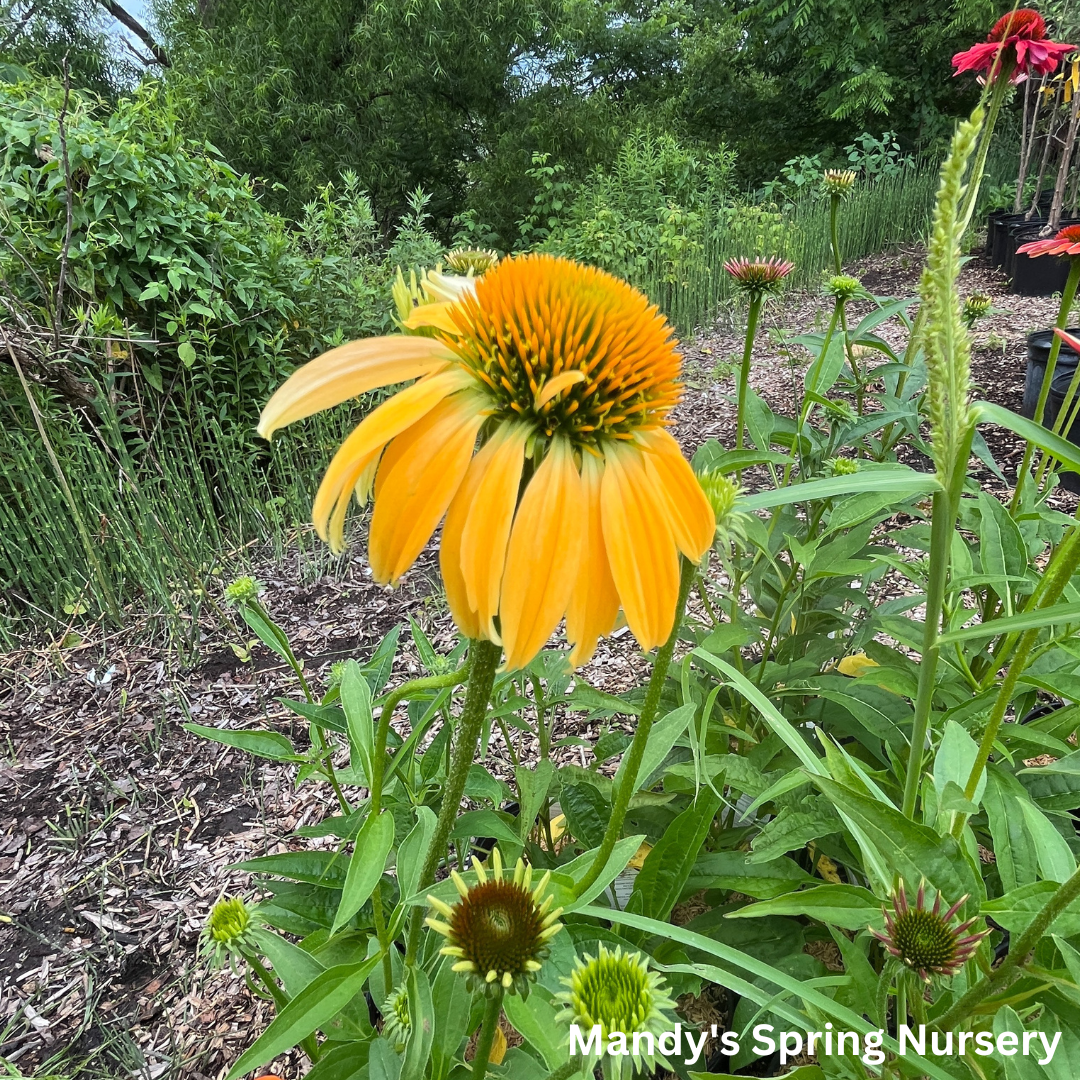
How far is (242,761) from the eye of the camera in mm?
1618

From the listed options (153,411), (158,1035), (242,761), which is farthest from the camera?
(153,411)

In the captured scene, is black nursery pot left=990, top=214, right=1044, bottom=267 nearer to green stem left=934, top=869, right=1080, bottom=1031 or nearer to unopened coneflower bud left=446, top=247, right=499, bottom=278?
unopened coneflower bud left=446, top=247, right=499, bottom=278

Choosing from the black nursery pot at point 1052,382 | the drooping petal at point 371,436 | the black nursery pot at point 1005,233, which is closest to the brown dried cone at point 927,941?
the drooping petal at point 371,436

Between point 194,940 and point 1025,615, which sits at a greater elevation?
point 1025,615

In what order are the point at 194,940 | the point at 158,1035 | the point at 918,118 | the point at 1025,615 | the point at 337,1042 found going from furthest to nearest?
the point at 918,118 < the point at 194,940 < the point at 158,1035 < the point at 337,1042 < the point at 1025,615

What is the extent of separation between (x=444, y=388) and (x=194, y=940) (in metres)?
1.25

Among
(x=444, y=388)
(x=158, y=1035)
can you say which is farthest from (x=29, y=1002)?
(x=444, y=388)

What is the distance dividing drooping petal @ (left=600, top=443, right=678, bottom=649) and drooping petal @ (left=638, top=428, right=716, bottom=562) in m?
0.01

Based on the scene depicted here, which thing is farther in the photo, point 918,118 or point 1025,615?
point 918,118

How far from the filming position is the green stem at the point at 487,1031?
19.3 inches

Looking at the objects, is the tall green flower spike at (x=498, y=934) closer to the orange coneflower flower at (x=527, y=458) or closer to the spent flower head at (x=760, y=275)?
the orange coneflower flower at (x=527, y=458)

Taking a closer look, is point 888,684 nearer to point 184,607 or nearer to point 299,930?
point 299,930

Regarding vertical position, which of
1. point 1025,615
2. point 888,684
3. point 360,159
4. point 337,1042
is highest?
point 360,159

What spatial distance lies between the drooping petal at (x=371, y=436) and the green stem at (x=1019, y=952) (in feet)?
1.71
